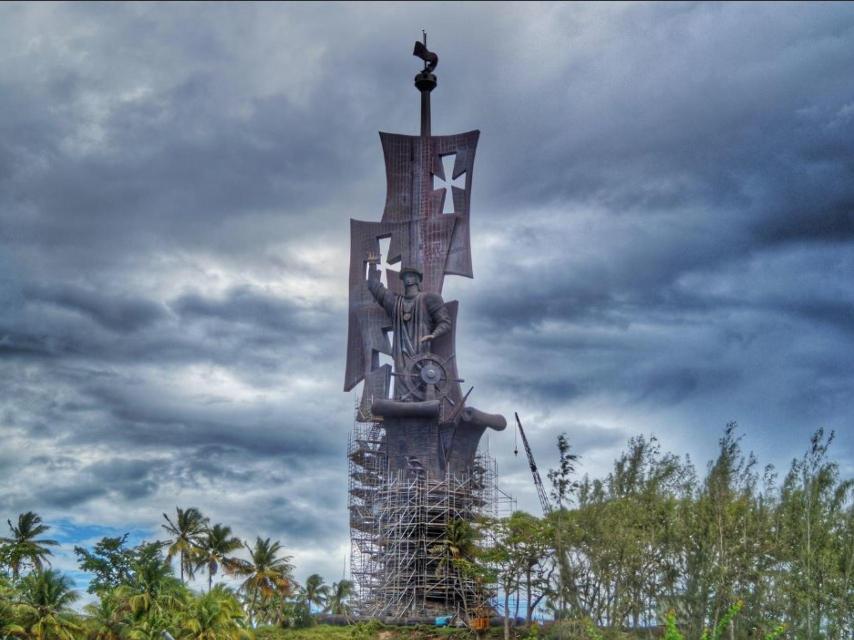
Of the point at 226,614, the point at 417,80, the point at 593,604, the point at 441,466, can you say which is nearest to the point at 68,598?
the point at 226,614

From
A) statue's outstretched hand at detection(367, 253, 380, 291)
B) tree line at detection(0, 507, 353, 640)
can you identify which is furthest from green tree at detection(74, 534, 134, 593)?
statue's outstretched hand at detection(367, 253, 380, 291)

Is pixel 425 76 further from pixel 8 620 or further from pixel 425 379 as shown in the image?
pixel 8 620

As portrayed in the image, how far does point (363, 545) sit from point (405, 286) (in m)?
16.9

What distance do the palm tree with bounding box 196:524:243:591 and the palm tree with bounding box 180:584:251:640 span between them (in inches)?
683

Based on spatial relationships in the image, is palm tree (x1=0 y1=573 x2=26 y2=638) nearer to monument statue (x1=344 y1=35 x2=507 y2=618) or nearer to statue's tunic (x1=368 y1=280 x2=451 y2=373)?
monument statue (x1=344 y1=35 x2=507 y2=618)

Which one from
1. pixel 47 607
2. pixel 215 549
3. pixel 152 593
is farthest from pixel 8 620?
pixel 215 549

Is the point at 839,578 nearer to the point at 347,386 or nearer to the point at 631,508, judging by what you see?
the point at 631,508

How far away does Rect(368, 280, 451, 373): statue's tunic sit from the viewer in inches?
2539

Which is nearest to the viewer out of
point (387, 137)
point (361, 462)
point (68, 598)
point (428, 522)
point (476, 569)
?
point (68, 598)

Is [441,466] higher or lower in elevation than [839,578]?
higher

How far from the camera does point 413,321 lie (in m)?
64.9

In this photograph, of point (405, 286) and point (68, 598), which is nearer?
point (68, 598)

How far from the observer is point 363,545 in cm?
6081

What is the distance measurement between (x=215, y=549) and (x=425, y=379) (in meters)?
16.2
